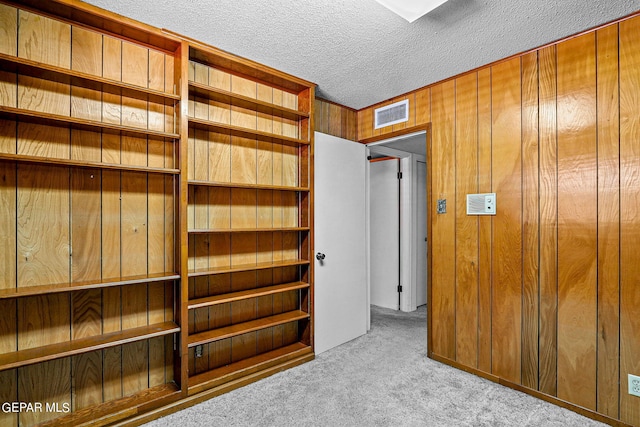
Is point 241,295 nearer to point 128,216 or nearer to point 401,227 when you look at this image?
point 128,216

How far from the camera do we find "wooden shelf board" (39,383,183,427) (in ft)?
5.99

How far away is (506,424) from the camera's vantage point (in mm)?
1941

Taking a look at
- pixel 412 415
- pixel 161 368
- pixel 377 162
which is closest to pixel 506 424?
pixel 412 415

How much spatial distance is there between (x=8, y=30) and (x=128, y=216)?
1.17 metres

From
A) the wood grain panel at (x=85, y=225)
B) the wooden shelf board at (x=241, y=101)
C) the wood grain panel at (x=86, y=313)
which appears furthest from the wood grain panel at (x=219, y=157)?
the wood grain panel at (x=86, y=313)

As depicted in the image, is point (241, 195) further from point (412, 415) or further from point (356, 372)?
point (412, 415)

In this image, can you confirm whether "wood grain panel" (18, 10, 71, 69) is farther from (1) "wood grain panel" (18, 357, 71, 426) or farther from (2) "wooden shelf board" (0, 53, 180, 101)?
(1) "wood grain panel" (18, 357, 71, 426)

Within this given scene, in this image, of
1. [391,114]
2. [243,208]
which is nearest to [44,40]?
[243,208]

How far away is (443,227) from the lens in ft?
9.11

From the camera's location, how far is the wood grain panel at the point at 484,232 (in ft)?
8.11

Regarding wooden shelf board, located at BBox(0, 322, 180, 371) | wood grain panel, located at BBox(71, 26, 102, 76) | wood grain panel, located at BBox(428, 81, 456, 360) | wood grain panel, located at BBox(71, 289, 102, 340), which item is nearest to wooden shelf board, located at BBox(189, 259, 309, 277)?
wooden shelf board, located at BBox(0, 322, 180, 371)

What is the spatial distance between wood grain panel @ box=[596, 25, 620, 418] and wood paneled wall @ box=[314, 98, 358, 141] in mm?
2083

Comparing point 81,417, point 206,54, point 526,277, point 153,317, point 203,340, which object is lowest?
point 81,417

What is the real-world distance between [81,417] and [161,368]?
1.56ft
